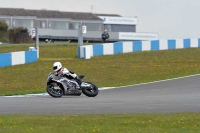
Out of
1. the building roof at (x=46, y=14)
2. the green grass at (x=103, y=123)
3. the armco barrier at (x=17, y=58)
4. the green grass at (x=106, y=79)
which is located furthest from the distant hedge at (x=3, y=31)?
the green grass at (x=103, y=123)

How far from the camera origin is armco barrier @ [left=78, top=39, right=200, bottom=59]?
3562cm

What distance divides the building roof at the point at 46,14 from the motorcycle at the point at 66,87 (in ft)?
170

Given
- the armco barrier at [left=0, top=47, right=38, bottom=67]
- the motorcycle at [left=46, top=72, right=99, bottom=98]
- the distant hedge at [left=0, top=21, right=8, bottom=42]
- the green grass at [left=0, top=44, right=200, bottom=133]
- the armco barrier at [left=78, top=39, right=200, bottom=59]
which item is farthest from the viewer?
the distant hedge at [left=0, top=21, right=8, bottom=42]

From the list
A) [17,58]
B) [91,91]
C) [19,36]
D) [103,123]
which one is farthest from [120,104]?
[19,36]

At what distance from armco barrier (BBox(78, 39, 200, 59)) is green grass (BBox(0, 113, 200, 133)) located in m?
23.3

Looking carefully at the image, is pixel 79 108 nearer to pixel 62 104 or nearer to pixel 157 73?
pixel 62 104

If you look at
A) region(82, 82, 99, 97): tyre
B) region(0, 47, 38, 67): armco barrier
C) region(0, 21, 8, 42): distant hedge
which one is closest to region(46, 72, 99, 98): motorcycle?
region(82, 82, 99, 97): tyre

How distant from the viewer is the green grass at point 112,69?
23484 mm

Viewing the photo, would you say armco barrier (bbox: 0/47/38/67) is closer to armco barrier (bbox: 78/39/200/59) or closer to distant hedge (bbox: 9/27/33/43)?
armco barrier (bbox: 78/39/200/59)

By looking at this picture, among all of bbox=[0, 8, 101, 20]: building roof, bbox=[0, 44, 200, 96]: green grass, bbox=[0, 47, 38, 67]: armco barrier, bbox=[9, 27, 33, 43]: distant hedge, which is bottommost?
bbox=[0, 44, 200, 96]: green grass

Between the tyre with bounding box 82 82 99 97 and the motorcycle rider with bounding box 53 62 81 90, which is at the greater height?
the motorcycle rider with bounding box 53 62 81 90

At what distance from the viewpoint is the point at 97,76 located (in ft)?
84.5

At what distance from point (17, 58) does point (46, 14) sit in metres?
39.8

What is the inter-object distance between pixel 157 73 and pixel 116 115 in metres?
15.1
